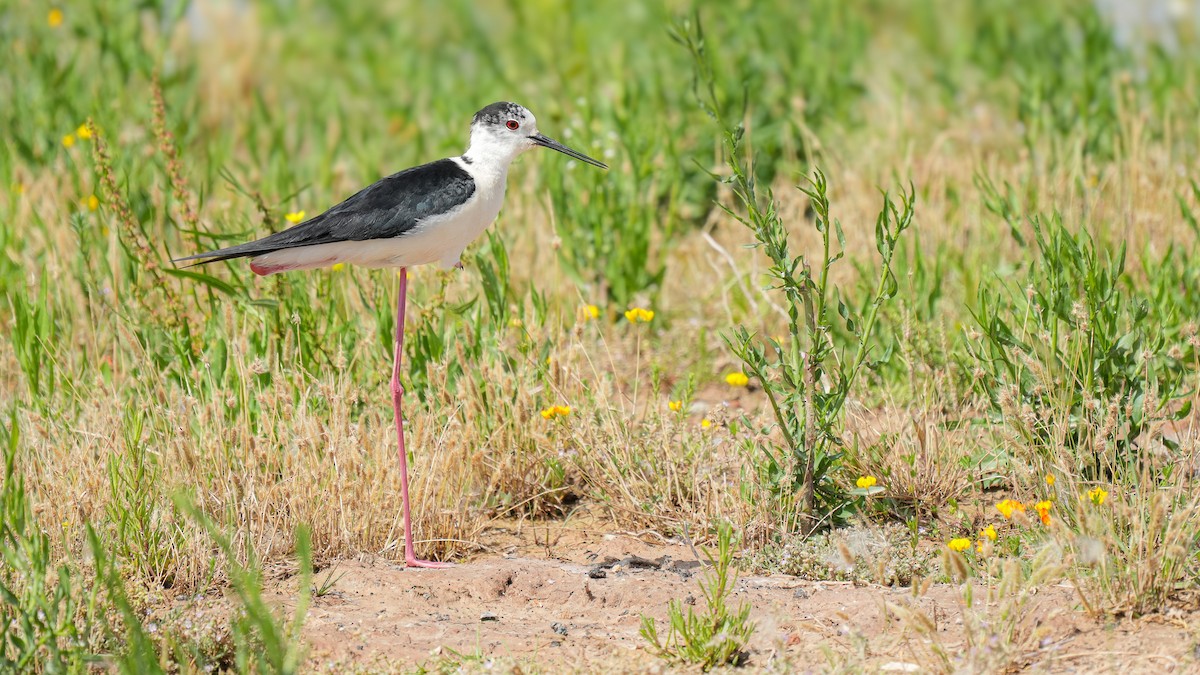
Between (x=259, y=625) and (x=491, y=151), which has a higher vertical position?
(x=491, y=151)

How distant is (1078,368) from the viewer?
4.20m

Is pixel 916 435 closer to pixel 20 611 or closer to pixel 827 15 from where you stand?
pixel 20 611

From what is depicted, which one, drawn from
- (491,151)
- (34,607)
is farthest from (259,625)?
(491,151)

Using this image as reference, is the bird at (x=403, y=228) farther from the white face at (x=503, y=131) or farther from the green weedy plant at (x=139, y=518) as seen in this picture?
the green weedy plant at (x=139, y=518)

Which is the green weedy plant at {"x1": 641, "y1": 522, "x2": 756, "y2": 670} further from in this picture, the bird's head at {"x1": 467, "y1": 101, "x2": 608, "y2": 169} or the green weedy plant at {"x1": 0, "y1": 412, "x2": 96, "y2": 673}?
the bird's head at {"x1": 467, "y1": 101, "x2": 608, "y2": 169}

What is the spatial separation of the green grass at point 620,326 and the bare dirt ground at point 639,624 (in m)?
0.15

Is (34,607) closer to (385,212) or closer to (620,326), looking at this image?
(385,212)

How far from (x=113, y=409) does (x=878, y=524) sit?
2.44m

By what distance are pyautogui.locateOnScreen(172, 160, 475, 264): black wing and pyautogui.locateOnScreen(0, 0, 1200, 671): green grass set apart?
1.10ft

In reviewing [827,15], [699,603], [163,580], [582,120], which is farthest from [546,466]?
[827,15]

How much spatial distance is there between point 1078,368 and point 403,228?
209 centimetres

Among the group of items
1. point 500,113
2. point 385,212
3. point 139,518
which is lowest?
point 139,518

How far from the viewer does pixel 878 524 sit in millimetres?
4203

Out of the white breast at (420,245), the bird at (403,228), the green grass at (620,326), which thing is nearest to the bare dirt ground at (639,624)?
the green grass at (620,326)
